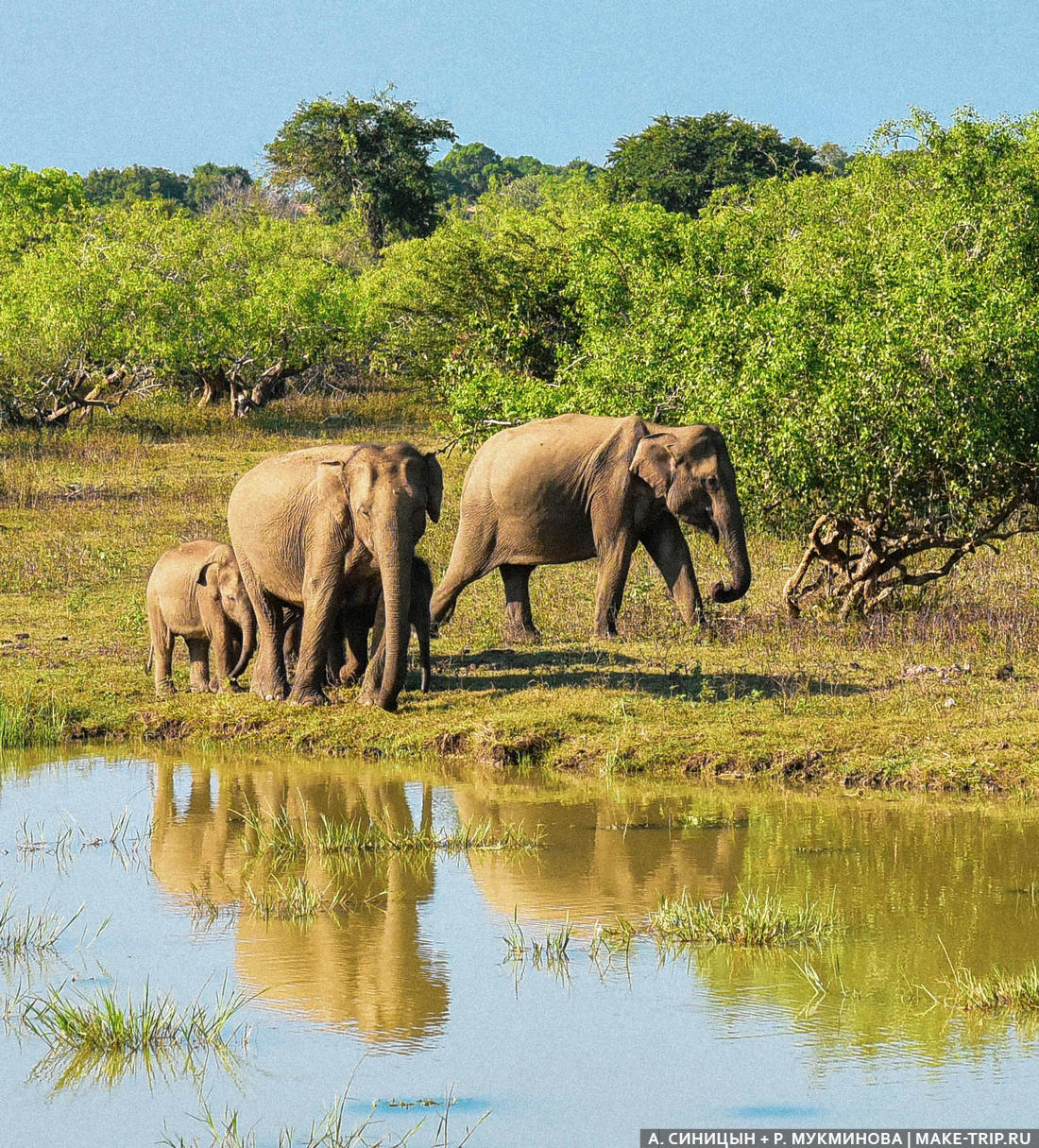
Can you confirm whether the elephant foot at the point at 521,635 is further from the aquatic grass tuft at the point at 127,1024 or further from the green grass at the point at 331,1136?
the green grass at the point at 331,1136

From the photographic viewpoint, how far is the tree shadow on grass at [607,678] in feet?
44.9

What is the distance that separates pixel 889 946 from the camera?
8.05 metres

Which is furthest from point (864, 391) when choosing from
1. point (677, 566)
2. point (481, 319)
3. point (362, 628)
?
point (481, 319)

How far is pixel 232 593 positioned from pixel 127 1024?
8014mm

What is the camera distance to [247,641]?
14.6m

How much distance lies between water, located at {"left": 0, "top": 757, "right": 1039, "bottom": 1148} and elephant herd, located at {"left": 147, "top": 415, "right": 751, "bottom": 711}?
1.94m

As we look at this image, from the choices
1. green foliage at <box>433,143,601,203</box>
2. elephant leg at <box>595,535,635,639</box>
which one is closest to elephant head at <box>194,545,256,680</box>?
elephant leg at <box>595,535,635,639</box>

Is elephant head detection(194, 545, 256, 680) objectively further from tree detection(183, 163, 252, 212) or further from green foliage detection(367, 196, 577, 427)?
tree detection(183, 163, 252, 212)

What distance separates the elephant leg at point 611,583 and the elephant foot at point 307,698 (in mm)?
3275

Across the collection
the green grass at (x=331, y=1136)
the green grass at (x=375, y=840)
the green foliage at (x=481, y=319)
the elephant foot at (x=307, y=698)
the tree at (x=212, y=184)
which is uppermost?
the tree at (x=212, y=184)

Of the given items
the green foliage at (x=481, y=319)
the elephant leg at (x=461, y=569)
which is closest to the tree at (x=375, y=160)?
the green foliage at (x=481, y=319)

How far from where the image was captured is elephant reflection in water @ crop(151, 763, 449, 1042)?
24.5 feet

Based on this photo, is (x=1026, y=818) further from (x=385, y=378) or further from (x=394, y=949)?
(x=385, y=378)

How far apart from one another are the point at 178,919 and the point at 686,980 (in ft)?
8.91
